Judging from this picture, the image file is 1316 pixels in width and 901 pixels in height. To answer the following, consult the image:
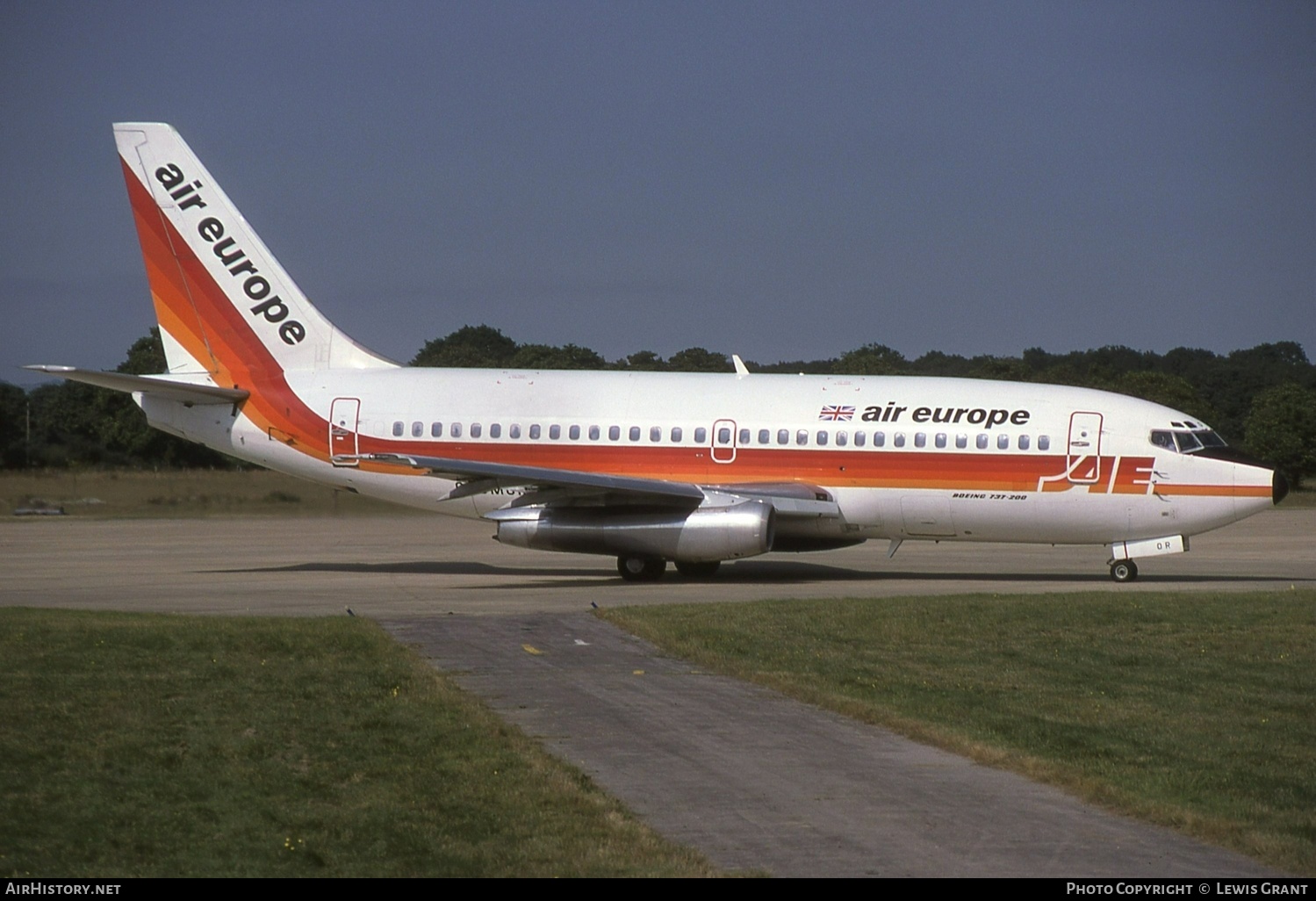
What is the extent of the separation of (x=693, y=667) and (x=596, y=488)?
Result: 28.5ft

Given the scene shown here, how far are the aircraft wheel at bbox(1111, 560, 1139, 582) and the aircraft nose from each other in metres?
2.48

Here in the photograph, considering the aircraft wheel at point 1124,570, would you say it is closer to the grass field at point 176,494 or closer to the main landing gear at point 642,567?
the main landing gear at point 642,567

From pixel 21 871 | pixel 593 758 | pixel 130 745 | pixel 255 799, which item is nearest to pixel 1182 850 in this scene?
pixel 593 758

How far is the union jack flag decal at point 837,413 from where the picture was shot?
78.2 ft

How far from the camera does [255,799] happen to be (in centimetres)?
843

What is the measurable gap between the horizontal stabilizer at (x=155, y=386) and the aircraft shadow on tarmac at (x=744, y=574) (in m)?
3.19

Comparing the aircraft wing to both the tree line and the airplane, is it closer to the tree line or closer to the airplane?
the airplane

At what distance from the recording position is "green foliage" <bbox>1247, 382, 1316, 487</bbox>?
63.5 m

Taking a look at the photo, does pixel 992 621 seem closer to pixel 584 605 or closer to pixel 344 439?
pixel 584 605

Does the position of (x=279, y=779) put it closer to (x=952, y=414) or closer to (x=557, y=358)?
(x=952, y=414)

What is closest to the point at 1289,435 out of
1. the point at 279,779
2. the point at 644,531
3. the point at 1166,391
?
the point at 1166,391

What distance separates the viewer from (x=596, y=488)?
2238 cm

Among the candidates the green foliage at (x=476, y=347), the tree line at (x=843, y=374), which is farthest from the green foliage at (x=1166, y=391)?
the green foliage at (x=476, y=347)

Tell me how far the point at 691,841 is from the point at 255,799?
2762 millimetres
